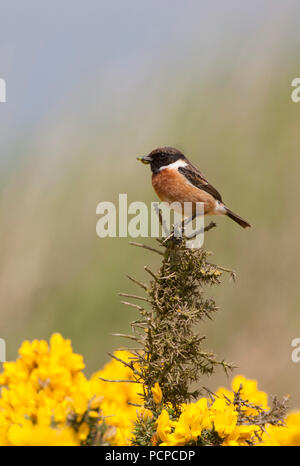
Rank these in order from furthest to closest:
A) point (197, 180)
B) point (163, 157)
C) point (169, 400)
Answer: point (197, 180) → point (163, 157) → point (169, 400)

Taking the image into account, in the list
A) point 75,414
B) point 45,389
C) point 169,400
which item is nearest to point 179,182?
point 45,389

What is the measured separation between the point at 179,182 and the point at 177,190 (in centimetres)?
7

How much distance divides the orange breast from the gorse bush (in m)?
1.77

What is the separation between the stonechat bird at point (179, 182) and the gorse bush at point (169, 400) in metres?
1.65

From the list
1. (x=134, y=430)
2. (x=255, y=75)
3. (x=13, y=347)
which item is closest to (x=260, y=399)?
(x=134, y=430)

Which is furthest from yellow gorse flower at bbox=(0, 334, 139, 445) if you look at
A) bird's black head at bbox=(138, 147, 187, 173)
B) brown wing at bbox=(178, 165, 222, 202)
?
brown wing at bbox=(178, 165, 222, 202)

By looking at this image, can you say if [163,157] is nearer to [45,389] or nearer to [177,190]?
[177,190]

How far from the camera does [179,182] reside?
4188 mm

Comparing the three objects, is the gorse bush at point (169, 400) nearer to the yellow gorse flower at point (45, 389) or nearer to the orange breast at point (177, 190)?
the yellow gorse flower at point (45, 389)

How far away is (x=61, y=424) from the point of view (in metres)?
1.50

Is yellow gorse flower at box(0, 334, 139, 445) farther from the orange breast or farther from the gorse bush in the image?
the orange breast

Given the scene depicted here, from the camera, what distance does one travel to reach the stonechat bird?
3.89 metres
